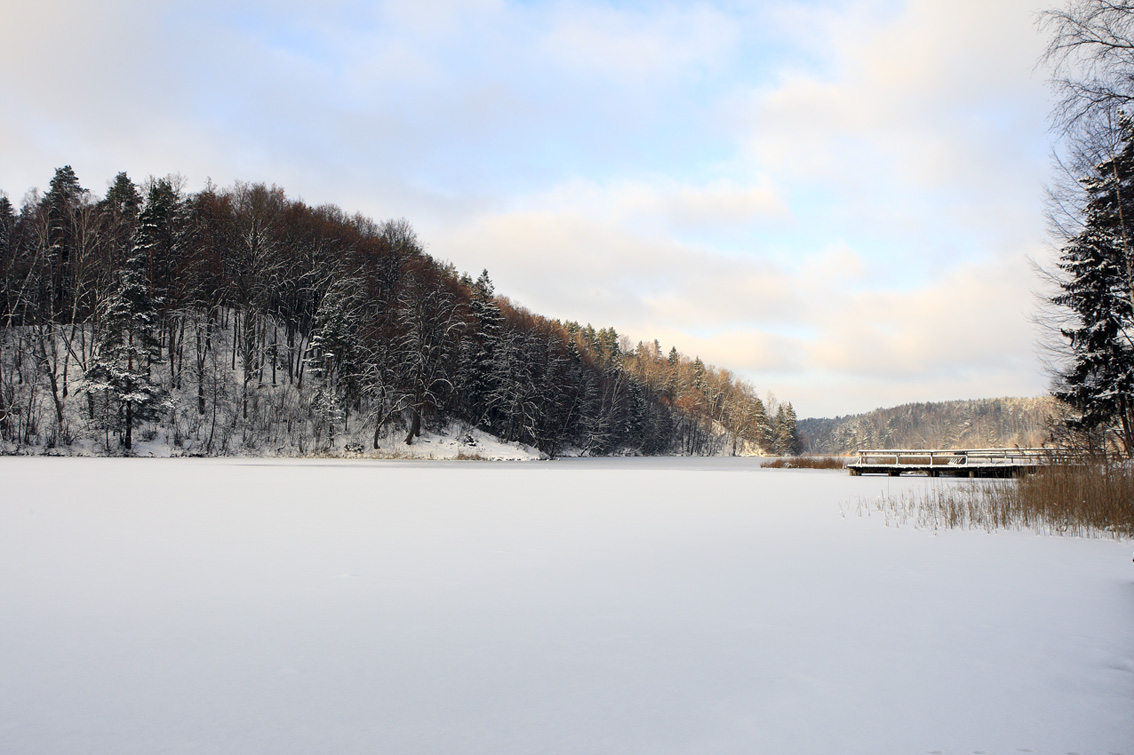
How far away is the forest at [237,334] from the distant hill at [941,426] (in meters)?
108

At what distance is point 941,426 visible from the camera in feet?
555

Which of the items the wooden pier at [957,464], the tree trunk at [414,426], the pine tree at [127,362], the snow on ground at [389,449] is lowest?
the wooden pier at [957,464]

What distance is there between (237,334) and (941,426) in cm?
17573

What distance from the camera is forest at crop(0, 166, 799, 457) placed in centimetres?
3678

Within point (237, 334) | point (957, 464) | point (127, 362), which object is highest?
point (237, 334)

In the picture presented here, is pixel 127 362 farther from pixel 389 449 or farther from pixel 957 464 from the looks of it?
pixel 957 464

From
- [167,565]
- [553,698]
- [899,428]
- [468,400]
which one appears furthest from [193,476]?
[899,428]

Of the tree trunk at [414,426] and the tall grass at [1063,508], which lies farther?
the tree trunk at [414,426]

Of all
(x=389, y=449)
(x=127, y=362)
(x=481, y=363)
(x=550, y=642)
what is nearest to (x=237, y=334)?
(x=127, y=362)

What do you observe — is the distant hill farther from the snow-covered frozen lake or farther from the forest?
the snow-covered frozen lake

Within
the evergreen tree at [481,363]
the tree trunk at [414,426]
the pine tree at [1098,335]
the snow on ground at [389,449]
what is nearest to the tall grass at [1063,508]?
the pine tree at [1098,335]

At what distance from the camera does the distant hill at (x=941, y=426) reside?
14512cm

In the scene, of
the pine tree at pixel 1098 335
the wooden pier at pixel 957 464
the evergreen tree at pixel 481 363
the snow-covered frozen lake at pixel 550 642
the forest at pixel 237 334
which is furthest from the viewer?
the evergreen tree at pixel 481 363

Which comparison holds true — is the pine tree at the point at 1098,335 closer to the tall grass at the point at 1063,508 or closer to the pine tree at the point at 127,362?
the tall grass at the point at 1063,508
